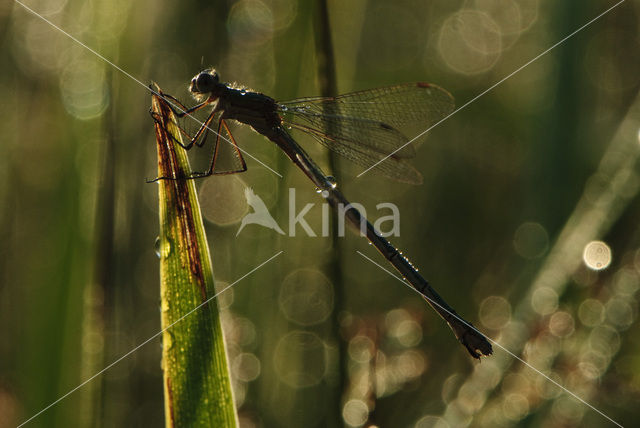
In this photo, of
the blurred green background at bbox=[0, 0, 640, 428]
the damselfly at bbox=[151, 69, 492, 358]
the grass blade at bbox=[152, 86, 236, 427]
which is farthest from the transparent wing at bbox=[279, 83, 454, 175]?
the grass blade at bbox=[152, 86, 236, 427]

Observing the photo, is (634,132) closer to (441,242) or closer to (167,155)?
(441,242)

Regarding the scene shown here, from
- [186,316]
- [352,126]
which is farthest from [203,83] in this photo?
[186,316]

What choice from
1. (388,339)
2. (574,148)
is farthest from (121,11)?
(574,148)

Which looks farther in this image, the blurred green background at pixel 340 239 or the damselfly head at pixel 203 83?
the damselfly head at pixel 203 83

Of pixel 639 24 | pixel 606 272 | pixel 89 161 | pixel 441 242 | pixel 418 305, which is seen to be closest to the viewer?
pixel 89 161

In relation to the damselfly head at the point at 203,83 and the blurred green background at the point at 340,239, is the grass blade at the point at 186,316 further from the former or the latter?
the damselfly head at the point at 203,83

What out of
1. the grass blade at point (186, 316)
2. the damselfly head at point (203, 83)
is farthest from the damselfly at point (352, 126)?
the grass blade at point (186, 316)
